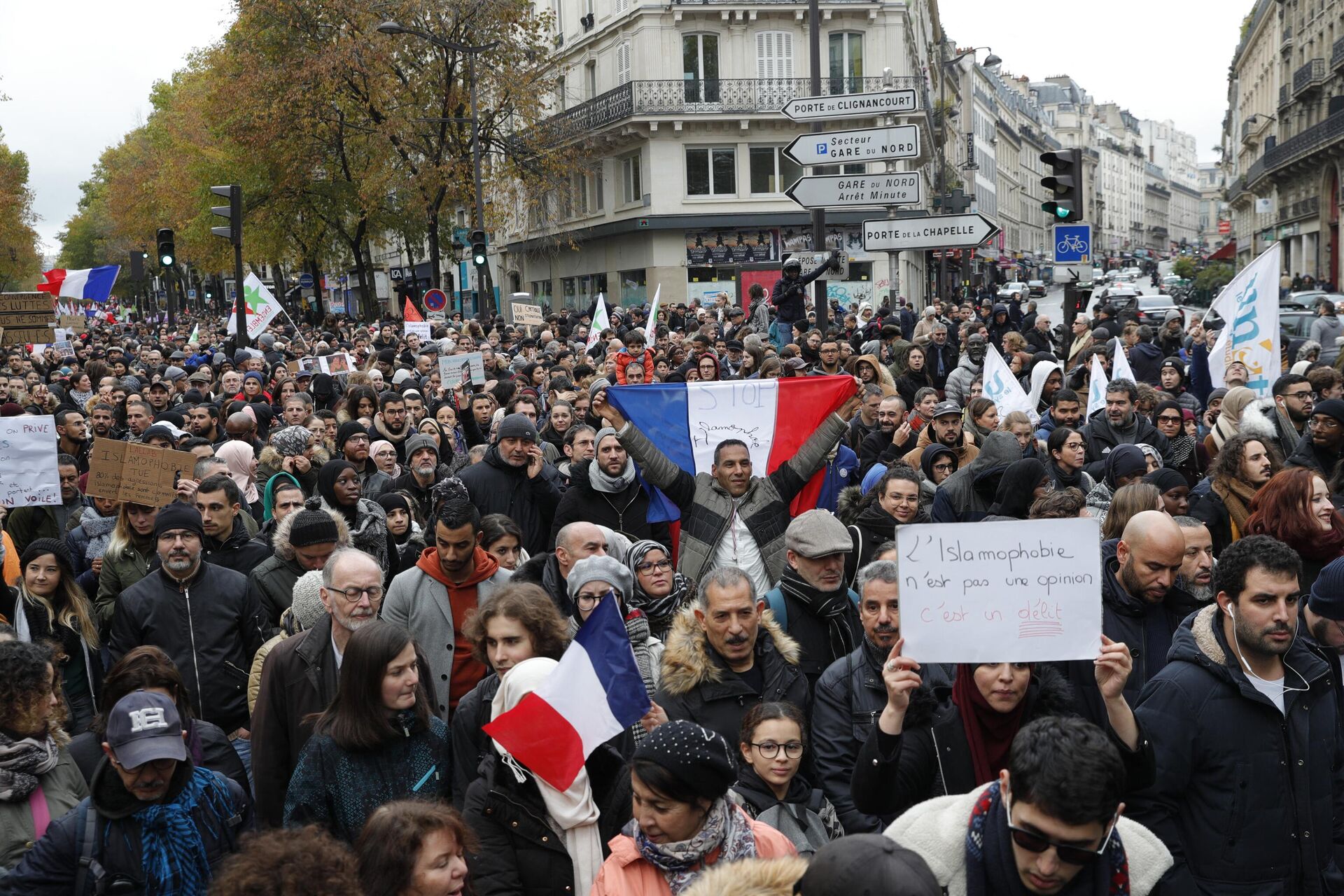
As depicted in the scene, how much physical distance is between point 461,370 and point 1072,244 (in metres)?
6.62

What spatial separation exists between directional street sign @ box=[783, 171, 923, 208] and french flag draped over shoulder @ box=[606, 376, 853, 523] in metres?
3.65

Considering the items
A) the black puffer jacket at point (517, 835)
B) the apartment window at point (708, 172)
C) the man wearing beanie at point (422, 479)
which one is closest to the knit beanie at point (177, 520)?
the man wearing beanie at point (422, 479)

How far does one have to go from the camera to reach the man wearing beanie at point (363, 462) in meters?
8.92

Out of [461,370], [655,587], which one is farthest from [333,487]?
[461,370]

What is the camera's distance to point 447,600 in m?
5.77

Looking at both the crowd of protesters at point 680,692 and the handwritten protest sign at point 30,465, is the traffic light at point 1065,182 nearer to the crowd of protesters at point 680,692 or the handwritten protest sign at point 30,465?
the crowd of protesters at point 680,692

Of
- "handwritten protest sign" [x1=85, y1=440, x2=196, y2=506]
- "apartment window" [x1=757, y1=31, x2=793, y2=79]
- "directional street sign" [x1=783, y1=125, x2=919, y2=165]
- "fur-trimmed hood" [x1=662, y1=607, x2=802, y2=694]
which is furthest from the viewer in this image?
"apartment window" [x1=757, y1=31, x2=793, y2=79]

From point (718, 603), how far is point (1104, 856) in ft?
5.97

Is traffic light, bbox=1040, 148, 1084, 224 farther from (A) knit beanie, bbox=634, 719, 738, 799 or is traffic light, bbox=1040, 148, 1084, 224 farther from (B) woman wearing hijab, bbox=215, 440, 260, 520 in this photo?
(A) knit beanie, bbox=634, 719, 738, 799

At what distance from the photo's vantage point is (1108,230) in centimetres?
16662

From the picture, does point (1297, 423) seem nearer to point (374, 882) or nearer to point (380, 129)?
point (374, 882)

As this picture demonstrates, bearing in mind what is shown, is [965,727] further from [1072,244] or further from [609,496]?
[1072,244]

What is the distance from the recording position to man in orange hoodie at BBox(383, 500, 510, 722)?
5.70 meters

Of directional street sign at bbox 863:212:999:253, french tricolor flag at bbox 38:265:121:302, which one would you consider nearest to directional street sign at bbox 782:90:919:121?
directional street sign at bbox 863:212:999:253
